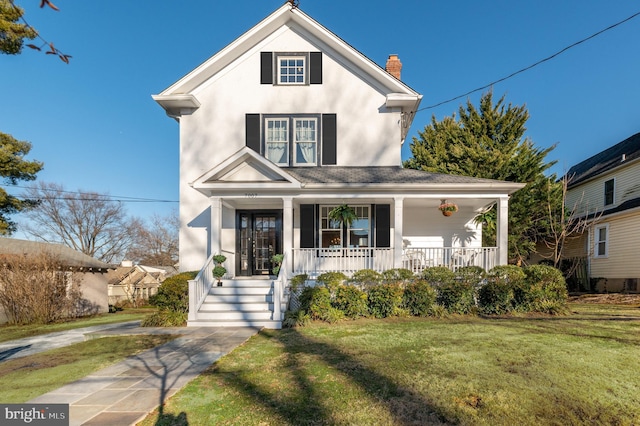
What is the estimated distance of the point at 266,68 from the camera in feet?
36.8

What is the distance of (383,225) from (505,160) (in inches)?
371

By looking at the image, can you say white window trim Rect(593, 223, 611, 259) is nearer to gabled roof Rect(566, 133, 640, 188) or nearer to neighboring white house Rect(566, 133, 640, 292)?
neighboring white house Rect(566, 133, 640, 292)

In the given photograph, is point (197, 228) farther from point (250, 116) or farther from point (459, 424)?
point (459, 424)

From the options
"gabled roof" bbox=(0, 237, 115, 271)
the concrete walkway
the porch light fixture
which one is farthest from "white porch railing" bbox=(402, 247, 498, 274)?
"gabled roof" bbox=(0, 237, 115, 271)

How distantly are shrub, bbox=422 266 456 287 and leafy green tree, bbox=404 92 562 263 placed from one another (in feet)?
21.2

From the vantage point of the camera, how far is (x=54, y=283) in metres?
11.4

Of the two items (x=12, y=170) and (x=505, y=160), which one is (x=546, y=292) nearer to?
(x=505, y=160)

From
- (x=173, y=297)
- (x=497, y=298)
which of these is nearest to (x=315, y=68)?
(x=173, y=297)

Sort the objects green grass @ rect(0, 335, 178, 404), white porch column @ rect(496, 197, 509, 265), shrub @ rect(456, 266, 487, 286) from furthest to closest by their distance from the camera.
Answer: white porch column @ rect(496, 197, 509, 265)
shrub @ rect(456, 266, 487, 286)
green grass @ rect(0, 335, 178, 404)

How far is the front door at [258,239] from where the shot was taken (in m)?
11.0

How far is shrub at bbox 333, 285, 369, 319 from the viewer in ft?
27.3

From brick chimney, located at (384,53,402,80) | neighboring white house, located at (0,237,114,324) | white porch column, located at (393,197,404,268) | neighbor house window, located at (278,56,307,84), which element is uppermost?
brick chimney, located at (384,53,402,80)

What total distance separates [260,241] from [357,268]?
3.51 m

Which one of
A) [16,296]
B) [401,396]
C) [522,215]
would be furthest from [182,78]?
[522,215]
